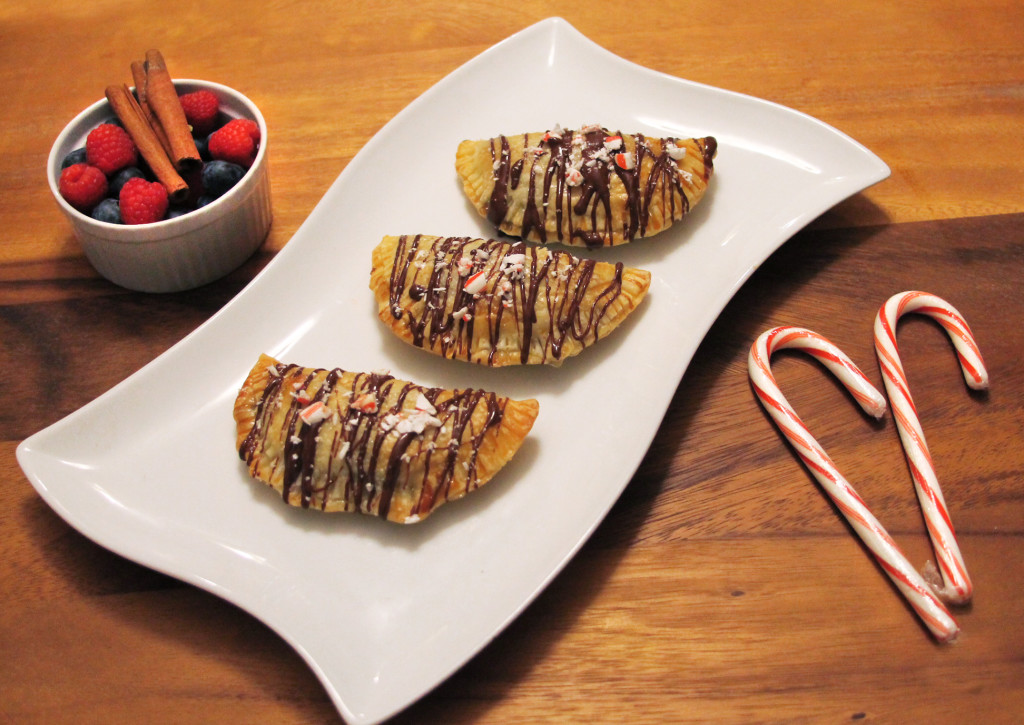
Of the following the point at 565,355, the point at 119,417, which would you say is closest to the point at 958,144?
the point at 565,355

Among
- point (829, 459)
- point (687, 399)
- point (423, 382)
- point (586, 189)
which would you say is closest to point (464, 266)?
point (423, 382)

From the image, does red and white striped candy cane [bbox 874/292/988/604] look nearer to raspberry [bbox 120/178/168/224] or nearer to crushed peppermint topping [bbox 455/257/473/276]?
crushed peppermint topping [bbox 455/257/473/276]

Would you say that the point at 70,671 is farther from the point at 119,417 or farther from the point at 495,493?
the point at 495,493

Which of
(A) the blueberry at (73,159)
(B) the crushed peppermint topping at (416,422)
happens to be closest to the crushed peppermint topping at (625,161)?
(B) the crushed peppermint topping at (416,422)

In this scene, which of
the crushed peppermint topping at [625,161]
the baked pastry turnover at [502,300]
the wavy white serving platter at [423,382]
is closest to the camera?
the wavy white serving platter at [423,382]

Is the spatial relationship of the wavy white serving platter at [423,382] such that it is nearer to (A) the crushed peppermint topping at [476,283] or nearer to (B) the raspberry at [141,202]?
(A) the crushed peppermint topping at [476,283]

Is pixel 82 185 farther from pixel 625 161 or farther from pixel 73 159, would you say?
pixel 625 161

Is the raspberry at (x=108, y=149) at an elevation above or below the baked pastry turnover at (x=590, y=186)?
above
